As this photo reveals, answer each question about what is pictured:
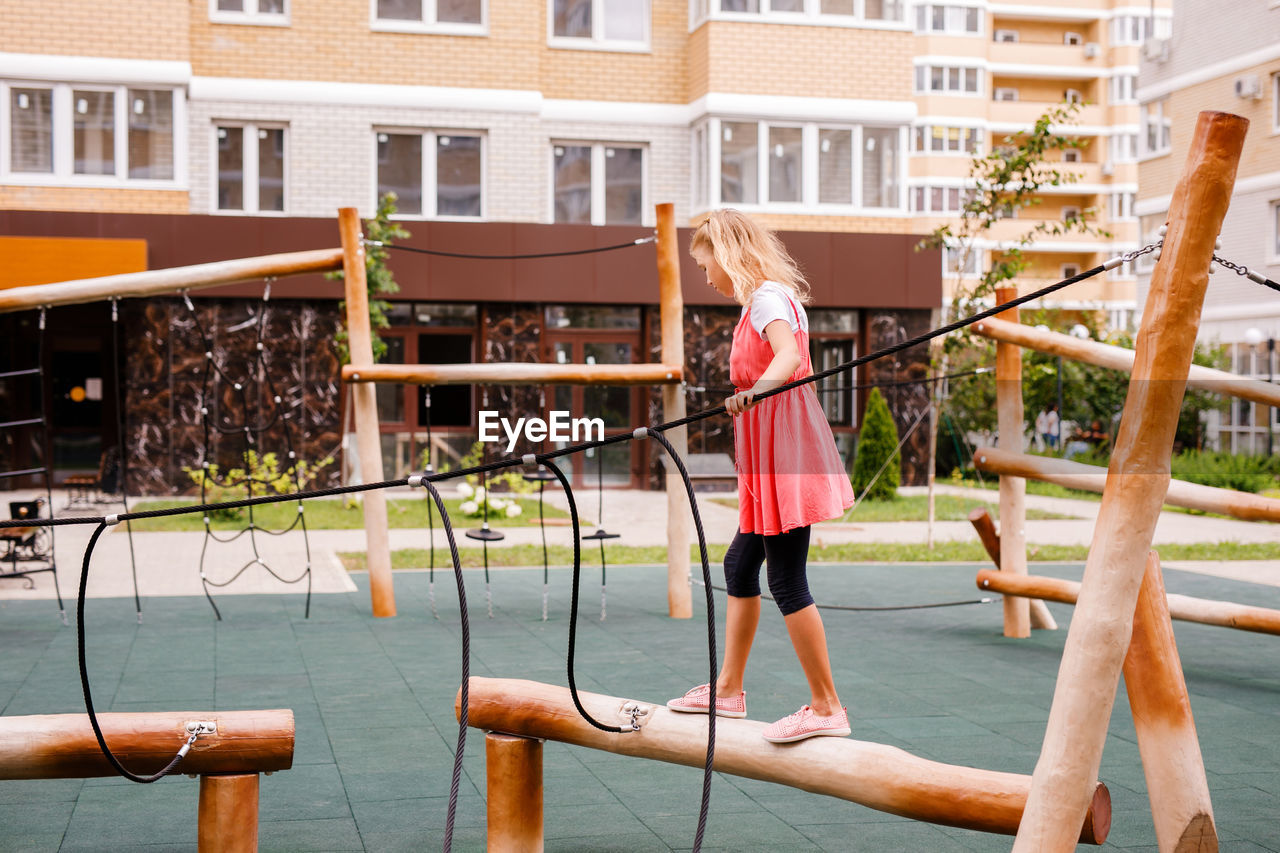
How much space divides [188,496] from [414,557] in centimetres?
843

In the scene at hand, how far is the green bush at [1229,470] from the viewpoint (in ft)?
67.1

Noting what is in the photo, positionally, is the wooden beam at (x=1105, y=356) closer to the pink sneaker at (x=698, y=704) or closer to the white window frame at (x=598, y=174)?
the pink sneaker at (x=698, y=704)

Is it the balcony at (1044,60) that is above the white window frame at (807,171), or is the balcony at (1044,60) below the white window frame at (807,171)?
above

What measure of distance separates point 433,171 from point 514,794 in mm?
18358

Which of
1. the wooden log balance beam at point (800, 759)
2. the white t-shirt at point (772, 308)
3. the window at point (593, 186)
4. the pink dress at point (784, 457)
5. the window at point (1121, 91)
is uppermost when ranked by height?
the window at point (1121, 91)

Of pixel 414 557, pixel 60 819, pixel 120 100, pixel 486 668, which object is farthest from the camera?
pixel 120 100

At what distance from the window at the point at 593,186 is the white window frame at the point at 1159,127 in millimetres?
16710

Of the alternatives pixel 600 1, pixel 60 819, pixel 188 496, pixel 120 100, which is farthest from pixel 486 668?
pixel 600 1

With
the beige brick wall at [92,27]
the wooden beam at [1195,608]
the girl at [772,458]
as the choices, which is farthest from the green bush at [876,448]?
the girl at [772,458]

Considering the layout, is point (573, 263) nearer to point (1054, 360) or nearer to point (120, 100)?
point (120, 100)

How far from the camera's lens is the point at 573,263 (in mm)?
21297

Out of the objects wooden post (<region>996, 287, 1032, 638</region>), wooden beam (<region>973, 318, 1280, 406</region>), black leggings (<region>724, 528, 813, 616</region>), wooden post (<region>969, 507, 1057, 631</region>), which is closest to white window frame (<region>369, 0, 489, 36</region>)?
wooden beam (<region>973, 318, 1280, 406</region>)

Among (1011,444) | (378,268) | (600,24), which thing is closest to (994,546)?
(1011,444)

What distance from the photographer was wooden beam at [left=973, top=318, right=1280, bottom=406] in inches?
254
